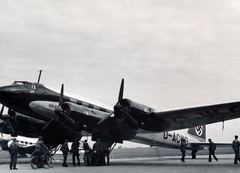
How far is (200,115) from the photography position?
1460 cm

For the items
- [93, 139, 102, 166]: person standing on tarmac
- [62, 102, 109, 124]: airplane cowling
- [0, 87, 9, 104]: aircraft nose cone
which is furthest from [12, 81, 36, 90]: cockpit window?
[93, 139, 102, 166]: person standing on tarmac

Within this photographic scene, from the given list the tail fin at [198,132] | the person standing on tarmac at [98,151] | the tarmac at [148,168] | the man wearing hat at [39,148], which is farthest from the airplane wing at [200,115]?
the tail fin at [198,132]

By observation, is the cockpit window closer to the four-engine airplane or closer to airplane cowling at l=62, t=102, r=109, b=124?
the four-engine airplane

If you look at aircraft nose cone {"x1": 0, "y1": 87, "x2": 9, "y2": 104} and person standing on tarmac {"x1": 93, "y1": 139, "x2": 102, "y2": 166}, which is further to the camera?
person standing on tarmac {"x1": 93, "y1": 139, "x2": 102, "y2": 166}

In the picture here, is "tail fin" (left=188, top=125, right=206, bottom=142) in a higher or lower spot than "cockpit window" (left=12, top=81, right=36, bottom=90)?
lower

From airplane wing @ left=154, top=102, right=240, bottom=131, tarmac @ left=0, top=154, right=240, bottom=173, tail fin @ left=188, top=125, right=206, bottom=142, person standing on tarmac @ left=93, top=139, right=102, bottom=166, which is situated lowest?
tarmac @ left=0, top=154, right=240, bottom=173

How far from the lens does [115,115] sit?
14.1m

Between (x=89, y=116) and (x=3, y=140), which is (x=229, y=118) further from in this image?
(x=3, y=140)

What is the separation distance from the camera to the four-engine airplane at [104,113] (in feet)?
46.1

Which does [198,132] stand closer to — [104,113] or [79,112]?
[104,113]

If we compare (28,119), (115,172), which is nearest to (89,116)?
(115,172)

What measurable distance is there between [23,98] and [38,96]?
2.36 ft

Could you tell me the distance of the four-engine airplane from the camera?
46.1 feet

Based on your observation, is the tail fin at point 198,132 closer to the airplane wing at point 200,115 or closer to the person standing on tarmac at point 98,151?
the airplane wing at point 200,115
